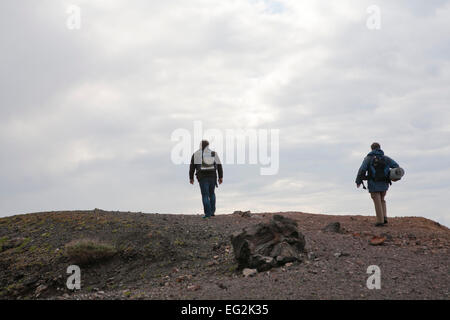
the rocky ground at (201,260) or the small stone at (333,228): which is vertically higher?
the small stone at (333,228)

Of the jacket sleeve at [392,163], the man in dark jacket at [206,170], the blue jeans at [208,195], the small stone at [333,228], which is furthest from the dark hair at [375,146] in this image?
the blue jeans at [208,195]

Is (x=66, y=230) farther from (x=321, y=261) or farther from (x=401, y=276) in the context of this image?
(x=401, y=276)

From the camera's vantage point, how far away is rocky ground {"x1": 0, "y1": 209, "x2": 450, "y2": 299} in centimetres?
845

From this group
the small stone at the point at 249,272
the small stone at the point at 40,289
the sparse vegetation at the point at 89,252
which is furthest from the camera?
the sparse vegetation at the point at 89,252

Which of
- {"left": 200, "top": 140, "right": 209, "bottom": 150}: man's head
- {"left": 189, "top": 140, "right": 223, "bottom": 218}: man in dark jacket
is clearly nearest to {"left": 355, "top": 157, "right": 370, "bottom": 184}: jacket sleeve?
{"left": 189, "top": 140, "right": 223, "bottom": 218}: man in dark jacket

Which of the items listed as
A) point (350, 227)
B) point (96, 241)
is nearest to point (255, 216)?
point (350, 227)

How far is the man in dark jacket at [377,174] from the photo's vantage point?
1509 centimetres

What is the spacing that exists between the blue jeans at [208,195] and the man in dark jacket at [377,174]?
508 cm

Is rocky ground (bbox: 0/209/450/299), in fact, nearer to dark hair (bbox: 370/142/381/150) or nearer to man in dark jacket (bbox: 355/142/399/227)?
man in dark jacket (bbox: 355/142/399/227)

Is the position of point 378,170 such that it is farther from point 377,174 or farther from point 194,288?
point 194,288

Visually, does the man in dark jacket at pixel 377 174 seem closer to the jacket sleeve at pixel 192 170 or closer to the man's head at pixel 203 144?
the man's head at pixel 203 144

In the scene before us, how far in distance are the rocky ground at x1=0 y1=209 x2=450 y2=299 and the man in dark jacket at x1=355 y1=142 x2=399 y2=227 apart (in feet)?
2.97
